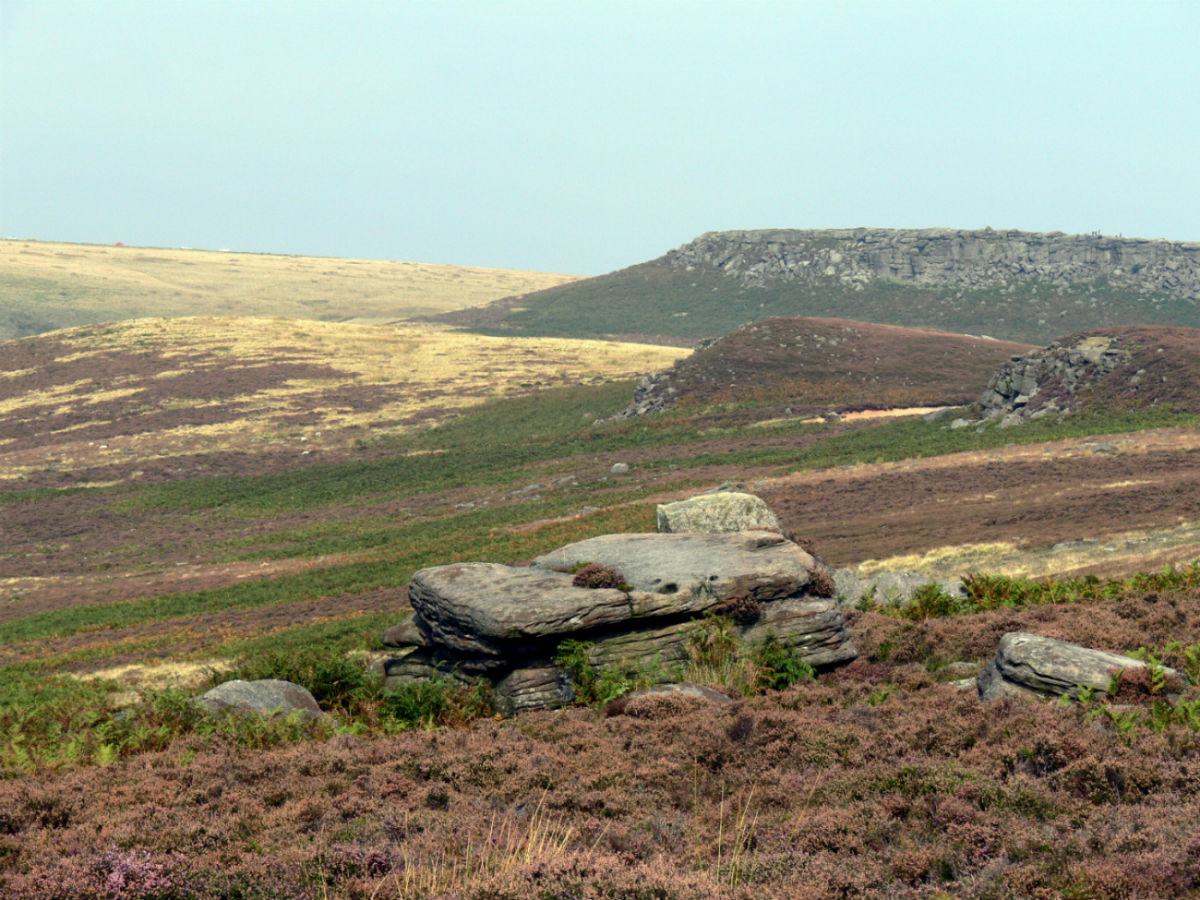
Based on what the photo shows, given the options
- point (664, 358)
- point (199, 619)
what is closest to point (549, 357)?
point (664, 358)

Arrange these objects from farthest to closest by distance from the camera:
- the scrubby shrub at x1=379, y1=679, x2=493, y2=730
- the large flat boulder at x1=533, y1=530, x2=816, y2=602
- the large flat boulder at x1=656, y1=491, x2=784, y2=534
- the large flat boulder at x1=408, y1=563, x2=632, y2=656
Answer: the large flat boulder at x1=656, y1=491, x2=784, y2=534 < the large flat boulder at x1=533, y1=530, x2=816, y2=602 < the large flat boulder at x1=408, y1=563, x2=632, y2=656 < the scrubby shrub at x1=379, y1=679, x2=493, y2=730

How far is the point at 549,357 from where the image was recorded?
115812mm

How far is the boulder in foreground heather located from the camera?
1448 centimetres

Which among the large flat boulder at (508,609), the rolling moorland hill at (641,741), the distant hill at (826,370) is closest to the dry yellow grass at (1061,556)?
the rolling moorland hill at (641,741)

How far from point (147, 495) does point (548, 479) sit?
1093 inches

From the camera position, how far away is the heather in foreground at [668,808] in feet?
24.0

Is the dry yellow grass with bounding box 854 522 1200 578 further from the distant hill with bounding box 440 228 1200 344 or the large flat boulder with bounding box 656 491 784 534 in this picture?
the distant hill with bounding box 440 228 1200 344

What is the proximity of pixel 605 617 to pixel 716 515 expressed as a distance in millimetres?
10191

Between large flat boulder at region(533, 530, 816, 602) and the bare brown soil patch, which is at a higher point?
large flat boulder at region(533, 530, 816, 602)

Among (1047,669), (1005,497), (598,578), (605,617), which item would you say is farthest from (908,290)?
(1047,669)

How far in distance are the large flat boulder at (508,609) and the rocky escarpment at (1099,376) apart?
53274 mm

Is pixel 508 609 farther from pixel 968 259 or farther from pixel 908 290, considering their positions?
pixel 968 259

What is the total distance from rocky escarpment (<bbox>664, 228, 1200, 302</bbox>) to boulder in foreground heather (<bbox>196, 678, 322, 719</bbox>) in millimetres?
180153

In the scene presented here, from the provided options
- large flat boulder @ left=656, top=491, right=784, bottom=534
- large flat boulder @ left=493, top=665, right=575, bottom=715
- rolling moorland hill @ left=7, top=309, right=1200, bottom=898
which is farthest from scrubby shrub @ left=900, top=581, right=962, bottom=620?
large flat boulder @ left=493, top=665, right=575, bottom=715
